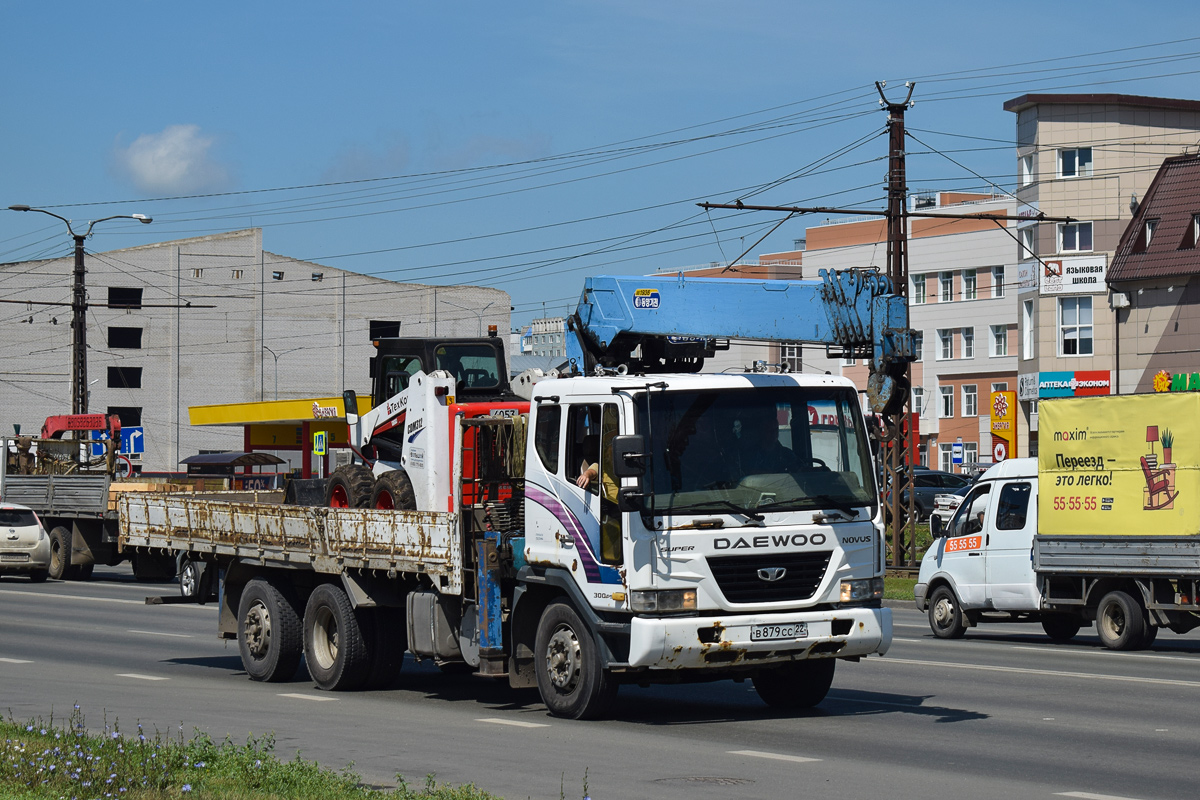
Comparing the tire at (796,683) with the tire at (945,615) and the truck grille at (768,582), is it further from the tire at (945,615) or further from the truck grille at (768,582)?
the tire at (945,615)

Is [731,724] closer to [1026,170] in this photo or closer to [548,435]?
[548,435]

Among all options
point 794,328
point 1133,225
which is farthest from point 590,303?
point 1133,225

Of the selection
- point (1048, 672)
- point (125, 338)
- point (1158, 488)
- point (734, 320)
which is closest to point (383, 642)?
point (734, 320)

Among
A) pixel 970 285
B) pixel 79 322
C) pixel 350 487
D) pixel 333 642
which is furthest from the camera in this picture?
pixel 970 285

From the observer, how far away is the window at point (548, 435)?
38.4 ft

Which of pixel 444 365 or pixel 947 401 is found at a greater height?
pixel 947 401

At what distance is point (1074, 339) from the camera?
62.0 meters

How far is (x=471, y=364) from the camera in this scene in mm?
19188

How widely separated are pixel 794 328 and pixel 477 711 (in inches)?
153

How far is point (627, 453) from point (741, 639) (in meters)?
1.52

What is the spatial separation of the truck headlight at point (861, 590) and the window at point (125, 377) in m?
75.6

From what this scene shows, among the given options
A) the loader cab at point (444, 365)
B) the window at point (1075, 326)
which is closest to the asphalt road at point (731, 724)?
the loader cab at point (444, 365)

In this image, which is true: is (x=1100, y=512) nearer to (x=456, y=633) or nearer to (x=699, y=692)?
(x=699, y=692)

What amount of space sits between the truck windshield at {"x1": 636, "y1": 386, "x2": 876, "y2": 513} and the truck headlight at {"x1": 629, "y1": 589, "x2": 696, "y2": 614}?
567 millimetres
